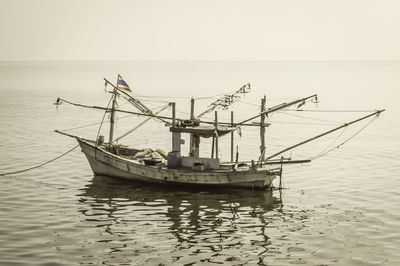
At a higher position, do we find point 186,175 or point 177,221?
point 186,175

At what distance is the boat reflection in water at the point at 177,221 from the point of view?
24.2 m

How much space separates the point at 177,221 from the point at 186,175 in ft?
20.4

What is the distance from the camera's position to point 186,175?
35.1 metres

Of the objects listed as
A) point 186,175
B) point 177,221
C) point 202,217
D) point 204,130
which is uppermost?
point 204,130

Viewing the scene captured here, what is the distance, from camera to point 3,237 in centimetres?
2562

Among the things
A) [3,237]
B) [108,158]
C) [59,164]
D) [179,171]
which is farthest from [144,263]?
[59,164]

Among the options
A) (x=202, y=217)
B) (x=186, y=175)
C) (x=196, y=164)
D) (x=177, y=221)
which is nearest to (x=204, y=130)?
(x=196, y=164)

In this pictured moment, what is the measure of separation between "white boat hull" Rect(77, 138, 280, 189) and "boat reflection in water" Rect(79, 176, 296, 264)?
2.00 ft

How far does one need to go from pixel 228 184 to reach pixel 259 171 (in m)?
2.33

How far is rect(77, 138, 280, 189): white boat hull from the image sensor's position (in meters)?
34.7

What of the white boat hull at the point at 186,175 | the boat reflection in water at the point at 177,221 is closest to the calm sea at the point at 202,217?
the boat reflection in water at the point at 177,221

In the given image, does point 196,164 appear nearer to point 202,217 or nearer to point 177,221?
point 202,217

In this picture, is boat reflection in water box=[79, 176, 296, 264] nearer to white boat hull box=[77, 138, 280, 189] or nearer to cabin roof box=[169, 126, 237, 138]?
white boat hull box=[77, 138, 280, 189]

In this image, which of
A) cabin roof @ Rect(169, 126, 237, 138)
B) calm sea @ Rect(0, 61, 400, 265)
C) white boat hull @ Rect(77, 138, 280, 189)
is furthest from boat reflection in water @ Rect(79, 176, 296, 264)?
cabin roof @ Rect(169, 126, 237, 138)
